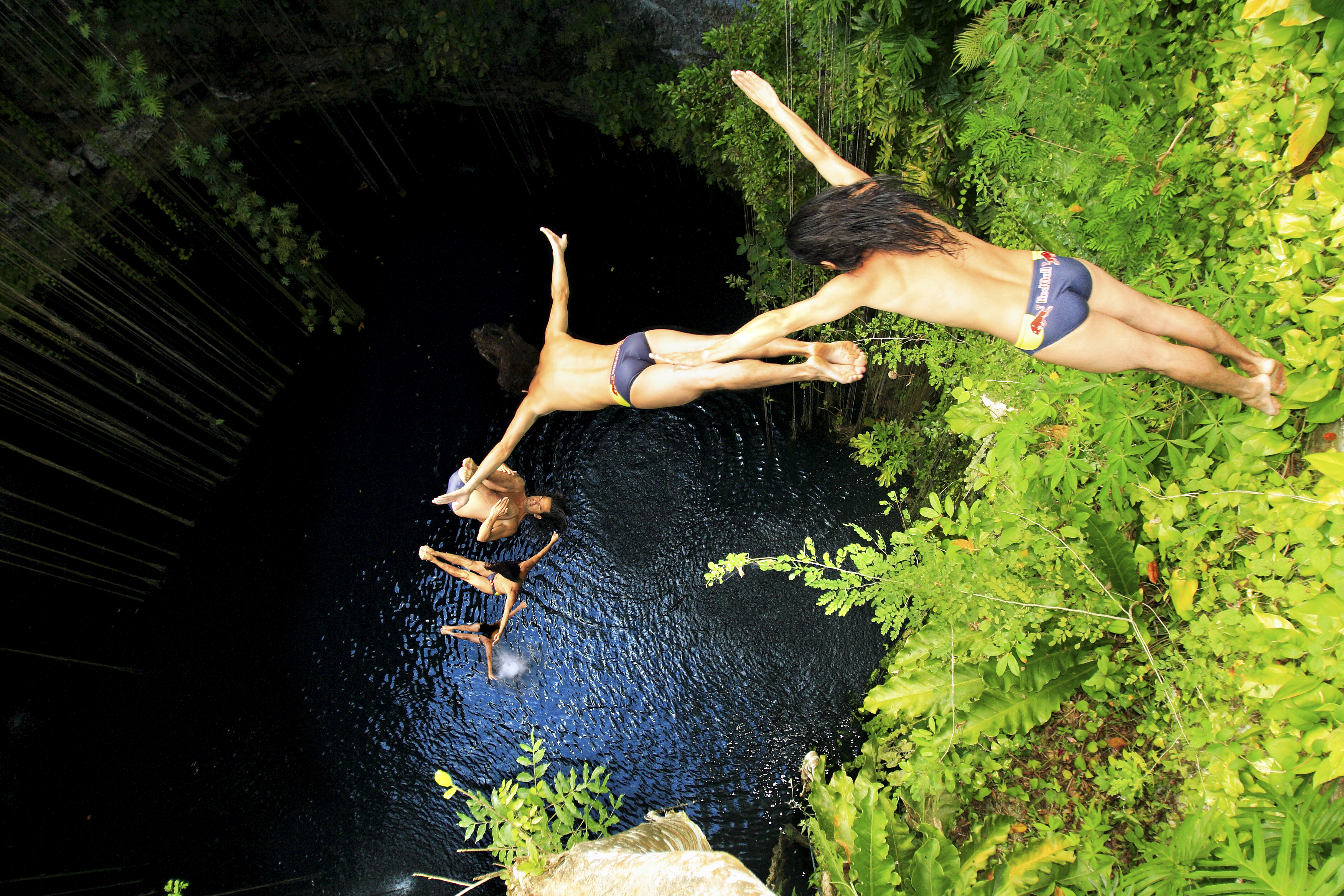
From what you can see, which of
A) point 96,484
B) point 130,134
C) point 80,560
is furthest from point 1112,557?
point 130,134

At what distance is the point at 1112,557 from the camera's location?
269cm

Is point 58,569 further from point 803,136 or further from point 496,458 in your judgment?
point 803,136

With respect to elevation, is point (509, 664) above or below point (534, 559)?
below

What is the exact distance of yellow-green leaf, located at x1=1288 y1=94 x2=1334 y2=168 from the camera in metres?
2.23

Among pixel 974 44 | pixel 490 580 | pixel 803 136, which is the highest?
pixel 974 44

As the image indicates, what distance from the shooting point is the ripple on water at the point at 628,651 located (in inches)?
176

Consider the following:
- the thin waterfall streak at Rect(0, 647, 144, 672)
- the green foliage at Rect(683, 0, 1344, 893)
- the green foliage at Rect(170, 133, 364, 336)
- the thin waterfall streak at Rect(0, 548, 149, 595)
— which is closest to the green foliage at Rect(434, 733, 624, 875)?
the green foliage at Rect(683, 0, 1344, 893)

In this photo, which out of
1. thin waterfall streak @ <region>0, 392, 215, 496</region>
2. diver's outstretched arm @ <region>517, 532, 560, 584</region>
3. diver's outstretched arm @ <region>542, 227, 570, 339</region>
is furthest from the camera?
thin waterfall streak @ <region>0, 392, 215, 496</region>

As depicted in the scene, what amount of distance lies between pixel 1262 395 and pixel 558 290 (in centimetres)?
269

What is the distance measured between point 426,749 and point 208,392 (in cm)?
402

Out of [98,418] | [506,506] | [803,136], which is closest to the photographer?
[803,136]

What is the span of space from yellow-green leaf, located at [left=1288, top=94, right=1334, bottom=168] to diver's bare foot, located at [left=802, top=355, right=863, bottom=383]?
1673 mm

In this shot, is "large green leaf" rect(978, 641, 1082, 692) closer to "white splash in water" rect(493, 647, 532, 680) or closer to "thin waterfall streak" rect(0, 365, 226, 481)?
"white splash in water" rect(493, 647, 532, 680)

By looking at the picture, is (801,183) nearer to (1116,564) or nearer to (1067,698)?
(1116,564)
